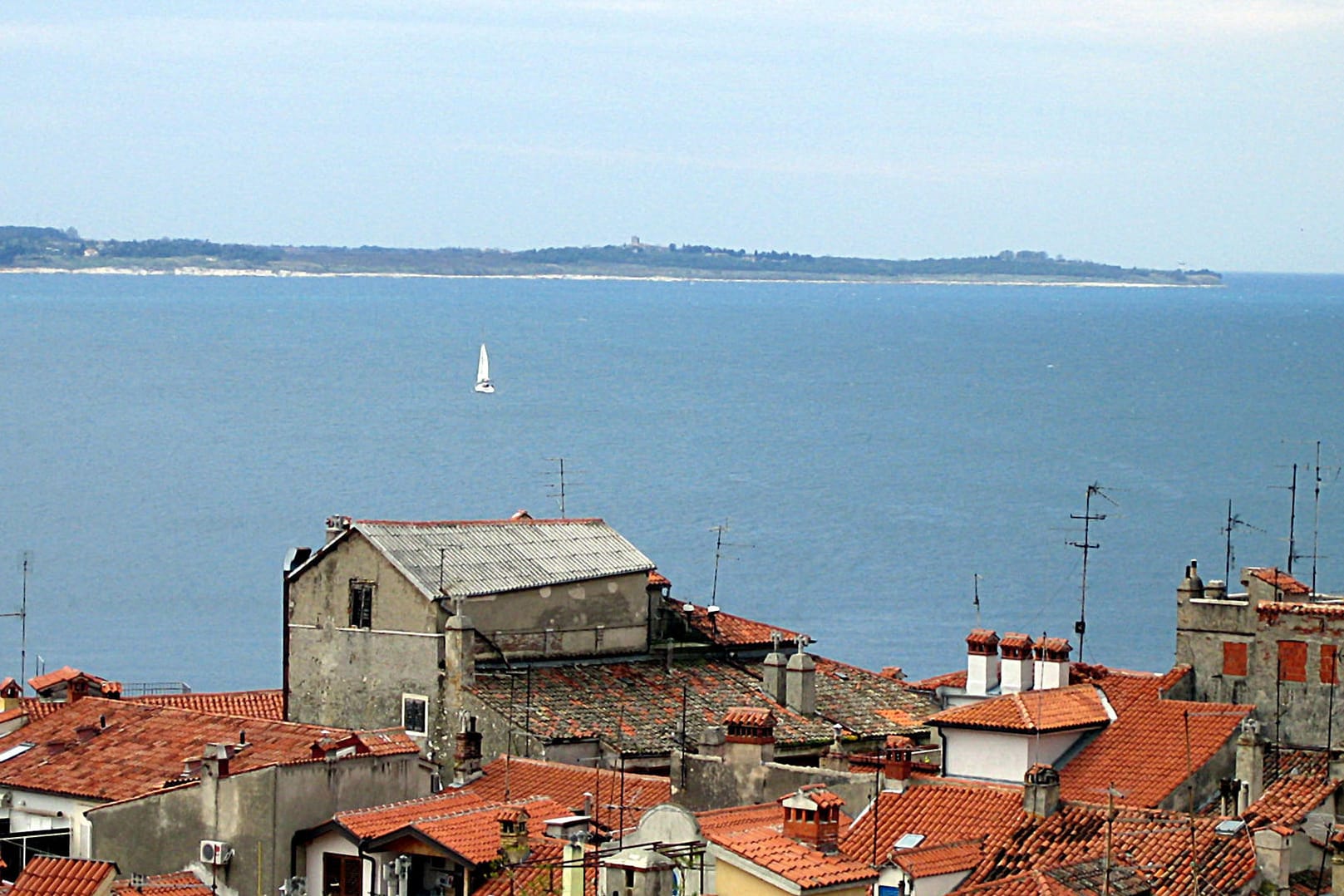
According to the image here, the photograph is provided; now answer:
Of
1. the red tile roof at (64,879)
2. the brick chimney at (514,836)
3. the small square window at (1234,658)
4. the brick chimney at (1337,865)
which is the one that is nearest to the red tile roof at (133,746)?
the brick chimney at (514,836)

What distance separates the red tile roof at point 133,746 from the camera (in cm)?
3036

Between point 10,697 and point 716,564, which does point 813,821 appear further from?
point 716,564

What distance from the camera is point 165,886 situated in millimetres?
25297

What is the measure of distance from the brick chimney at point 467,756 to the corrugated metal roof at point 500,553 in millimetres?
2658

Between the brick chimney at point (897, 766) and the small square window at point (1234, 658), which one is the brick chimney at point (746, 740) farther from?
the small square window at point (1234, 658)

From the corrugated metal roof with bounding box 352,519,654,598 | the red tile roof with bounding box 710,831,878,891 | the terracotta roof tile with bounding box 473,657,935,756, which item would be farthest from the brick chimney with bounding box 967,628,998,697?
the red tile roof with bounding box 710,831,878,891

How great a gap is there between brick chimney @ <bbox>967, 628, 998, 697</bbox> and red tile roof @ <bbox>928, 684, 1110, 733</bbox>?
3600mm

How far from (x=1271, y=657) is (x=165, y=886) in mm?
13969

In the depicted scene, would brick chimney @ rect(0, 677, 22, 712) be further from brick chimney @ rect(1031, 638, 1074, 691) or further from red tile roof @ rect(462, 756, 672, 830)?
brick chimney @ rect(1031, 638, 1074, 691)

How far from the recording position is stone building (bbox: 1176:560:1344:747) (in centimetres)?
3238

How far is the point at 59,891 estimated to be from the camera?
2180cm

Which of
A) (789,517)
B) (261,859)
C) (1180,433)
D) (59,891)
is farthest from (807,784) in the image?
(1180,433)

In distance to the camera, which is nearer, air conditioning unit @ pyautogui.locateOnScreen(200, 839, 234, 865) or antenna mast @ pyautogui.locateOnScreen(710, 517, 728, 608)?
air conditioning unit @ pyautogui.locateOnScreen(200, 839, 234, 865)

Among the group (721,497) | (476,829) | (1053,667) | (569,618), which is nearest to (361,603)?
(569,618)
